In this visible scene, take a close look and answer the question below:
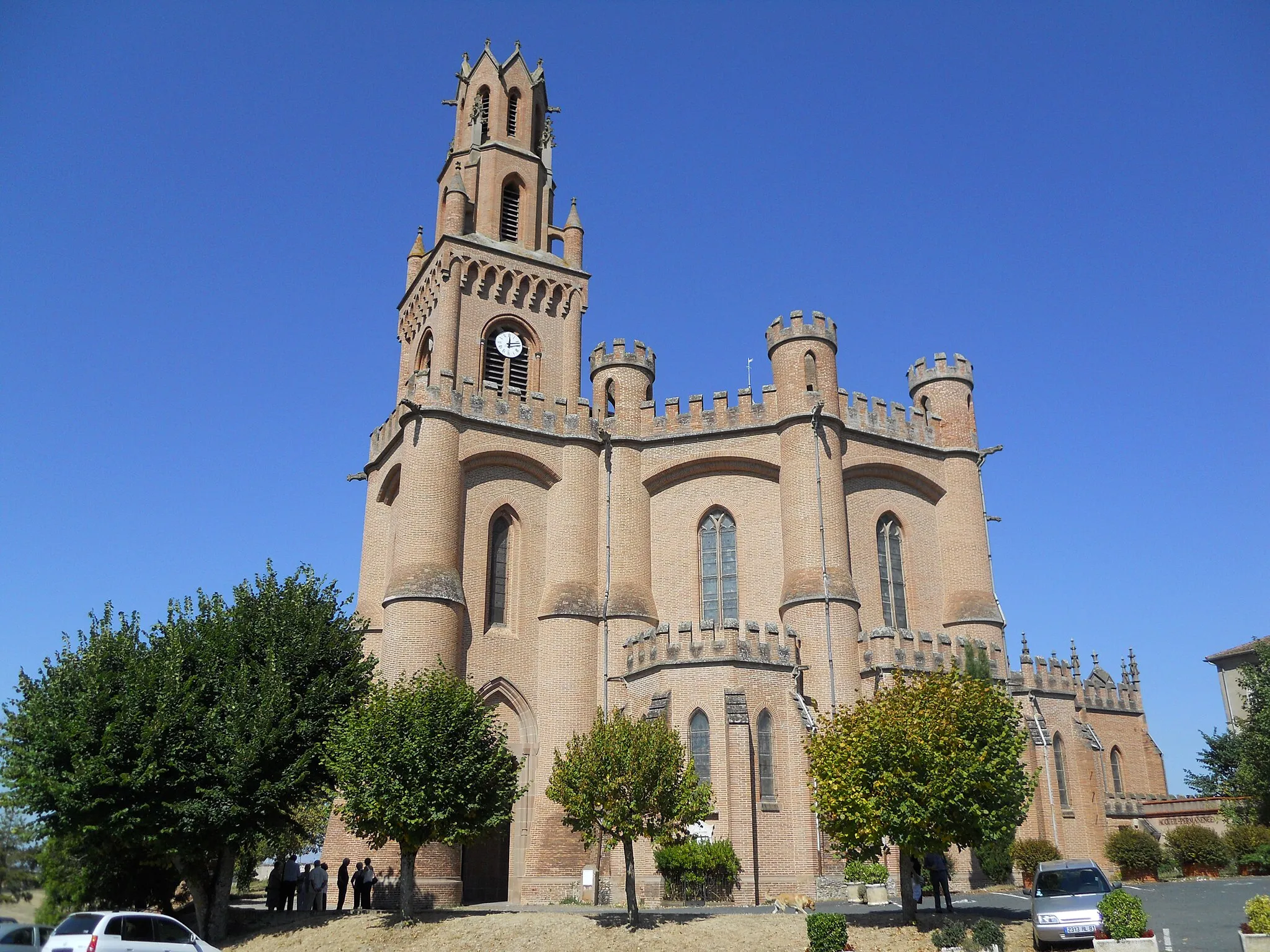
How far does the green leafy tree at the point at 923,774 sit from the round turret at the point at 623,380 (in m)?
15.8

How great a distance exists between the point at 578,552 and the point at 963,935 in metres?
16.9

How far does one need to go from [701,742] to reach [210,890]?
11886 mm

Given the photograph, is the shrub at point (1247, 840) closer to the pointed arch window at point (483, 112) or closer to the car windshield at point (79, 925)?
the car windshield at point (79, 925)

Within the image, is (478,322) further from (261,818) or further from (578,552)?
(261,818)

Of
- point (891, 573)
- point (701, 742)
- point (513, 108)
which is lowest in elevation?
point (701, 742)

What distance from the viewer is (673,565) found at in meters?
32.3

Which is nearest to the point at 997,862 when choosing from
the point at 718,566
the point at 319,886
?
the point at 718,566

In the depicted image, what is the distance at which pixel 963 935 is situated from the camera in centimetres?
1755

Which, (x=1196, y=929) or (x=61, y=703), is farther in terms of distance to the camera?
(x=61, y=703)

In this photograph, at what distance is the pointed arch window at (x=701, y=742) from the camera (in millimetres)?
26297

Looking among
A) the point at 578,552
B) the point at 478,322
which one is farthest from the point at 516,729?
the point at 478,322

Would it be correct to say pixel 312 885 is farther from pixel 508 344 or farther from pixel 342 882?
pixel 508 344

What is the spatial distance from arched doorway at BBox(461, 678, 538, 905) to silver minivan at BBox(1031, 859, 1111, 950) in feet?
48.5

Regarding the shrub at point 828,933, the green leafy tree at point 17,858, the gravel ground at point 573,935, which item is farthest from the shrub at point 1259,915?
the green leafy tree at point 17,858
